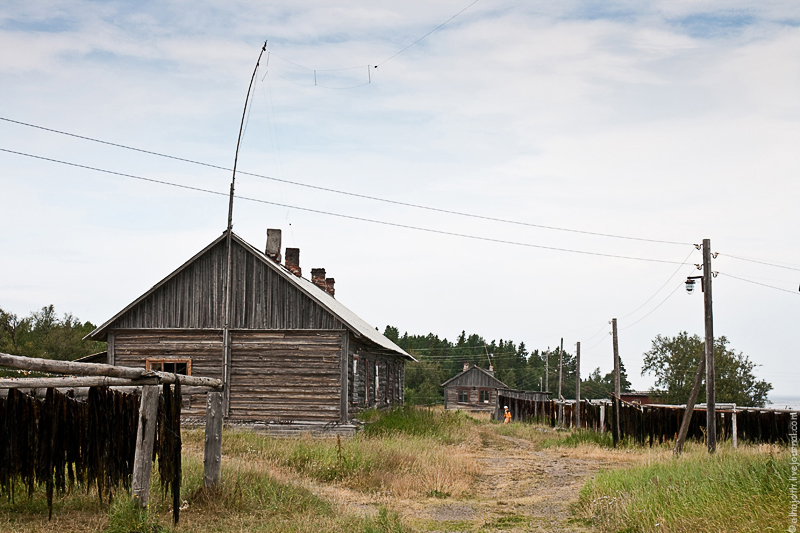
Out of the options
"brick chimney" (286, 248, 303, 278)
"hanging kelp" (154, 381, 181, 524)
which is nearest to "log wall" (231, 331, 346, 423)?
"brick chimney" (286, 248, 303, 278)

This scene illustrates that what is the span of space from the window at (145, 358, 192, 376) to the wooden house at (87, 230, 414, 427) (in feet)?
0.10

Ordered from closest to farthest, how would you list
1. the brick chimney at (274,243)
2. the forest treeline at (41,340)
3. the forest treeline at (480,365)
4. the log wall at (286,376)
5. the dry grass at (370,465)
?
the dry grass at (370,465)
the log wall at (286,376)
the brick chimney at (274,243)
the forest treeline at (41,340)
the forest treeline at (480,365)

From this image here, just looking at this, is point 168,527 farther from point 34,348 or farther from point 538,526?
point 34,348

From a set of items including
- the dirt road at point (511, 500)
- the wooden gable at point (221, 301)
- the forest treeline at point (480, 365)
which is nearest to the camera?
the dirt road at point (511, 500)


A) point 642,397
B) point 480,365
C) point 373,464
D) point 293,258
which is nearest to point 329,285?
point 293,258

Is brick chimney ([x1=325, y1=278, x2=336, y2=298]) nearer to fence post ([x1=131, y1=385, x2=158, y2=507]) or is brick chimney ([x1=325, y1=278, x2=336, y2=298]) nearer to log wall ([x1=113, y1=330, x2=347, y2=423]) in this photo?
log wall ([x1=113, y1=330, x2=347, y2=423])

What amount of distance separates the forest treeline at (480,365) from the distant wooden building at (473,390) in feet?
50.5

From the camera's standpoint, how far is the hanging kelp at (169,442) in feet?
30.0

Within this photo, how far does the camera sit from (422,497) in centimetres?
1302

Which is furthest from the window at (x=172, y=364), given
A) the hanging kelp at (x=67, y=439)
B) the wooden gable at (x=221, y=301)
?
the hanging kelp at (x=67, y=439)

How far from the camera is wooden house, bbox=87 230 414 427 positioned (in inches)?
861

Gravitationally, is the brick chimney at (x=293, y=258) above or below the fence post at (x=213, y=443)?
above

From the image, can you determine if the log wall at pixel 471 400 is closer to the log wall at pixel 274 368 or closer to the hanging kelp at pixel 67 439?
the log wall at pixel 274 368

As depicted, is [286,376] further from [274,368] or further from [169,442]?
[169,442]
